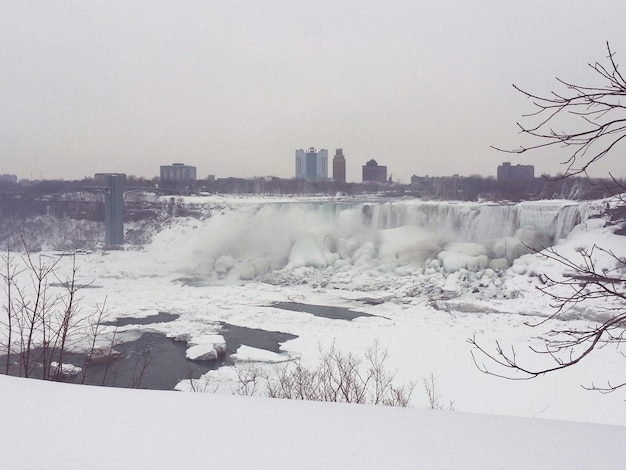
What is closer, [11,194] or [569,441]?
[569,441]

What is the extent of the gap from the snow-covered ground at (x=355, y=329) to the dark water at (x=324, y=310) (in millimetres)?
164

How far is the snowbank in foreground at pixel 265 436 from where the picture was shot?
53.2 inches

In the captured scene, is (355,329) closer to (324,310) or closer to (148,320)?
(324,310)

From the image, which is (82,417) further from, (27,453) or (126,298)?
(126,298)

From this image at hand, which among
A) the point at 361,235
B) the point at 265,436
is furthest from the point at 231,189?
the point at 265,436

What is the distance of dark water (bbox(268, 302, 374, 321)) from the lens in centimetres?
690

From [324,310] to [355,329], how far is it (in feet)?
3.03

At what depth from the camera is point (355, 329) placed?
636 centimetres

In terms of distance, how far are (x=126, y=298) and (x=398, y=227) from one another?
4259mm

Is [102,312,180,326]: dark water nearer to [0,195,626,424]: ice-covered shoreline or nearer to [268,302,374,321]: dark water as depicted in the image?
[0,195,626,424]: ice-covered shoreline

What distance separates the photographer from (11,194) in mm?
8852

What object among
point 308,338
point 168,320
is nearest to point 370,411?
point 308,338

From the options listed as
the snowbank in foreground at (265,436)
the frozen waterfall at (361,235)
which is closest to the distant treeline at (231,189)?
the frozen waterfall at (361,235)

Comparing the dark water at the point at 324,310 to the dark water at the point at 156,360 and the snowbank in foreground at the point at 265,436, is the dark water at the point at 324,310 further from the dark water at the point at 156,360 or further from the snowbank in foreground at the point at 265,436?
the snowbank in foreground at the point at 265,436
